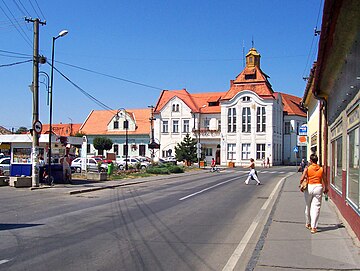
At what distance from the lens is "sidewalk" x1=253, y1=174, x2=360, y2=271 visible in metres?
7.40

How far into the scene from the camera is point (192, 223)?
Answer: 12289 mm

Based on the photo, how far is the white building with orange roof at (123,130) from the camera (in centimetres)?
8206

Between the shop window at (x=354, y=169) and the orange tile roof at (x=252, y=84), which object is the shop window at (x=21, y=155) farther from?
the orange tile roof at (x=252, y=84)

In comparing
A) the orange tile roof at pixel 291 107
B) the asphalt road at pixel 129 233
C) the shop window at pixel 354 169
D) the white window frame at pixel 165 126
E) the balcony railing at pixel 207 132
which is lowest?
the asphalt road at pixel 129 233

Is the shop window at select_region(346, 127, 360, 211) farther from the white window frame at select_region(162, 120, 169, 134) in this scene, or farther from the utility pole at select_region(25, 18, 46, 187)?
the white window frame at select_region(162, 120, 169, 134)

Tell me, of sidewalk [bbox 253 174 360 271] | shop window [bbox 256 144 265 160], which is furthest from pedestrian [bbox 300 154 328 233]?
shop window [bbox 256 144 265 160]

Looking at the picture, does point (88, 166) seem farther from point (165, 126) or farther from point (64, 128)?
point (64, 128)

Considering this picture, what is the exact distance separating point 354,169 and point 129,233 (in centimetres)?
514

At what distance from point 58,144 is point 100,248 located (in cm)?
2223

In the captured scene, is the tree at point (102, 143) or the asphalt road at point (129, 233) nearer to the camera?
the asphalt road at point (129, 233)

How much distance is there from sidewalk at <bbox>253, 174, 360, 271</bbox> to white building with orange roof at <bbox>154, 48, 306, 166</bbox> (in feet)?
190

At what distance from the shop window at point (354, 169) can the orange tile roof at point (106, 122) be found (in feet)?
233

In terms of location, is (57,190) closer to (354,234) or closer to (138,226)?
(138,226)

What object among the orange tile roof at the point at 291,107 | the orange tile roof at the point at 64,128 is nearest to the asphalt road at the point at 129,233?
the orange tile roof at the point at 291,107
